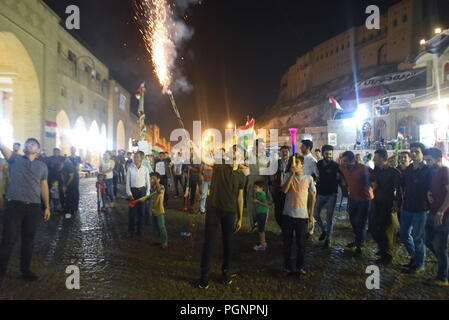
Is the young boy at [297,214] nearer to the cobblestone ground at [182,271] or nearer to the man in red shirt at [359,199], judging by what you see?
the cobblestone ground at [182,271]

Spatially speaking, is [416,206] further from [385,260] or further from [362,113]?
[362,113]

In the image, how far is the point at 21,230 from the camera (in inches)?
162

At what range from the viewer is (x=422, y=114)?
27875 millimetres

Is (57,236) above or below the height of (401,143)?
below

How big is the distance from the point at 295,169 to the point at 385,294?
2022 mm

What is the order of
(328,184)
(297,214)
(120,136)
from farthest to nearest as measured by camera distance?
1. (120,136)
2. (328,184)
3. (297,214)

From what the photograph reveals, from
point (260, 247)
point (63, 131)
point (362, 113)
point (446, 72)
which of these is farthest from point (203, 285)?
point (362, 113)

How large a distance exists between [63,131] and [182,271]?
2513cm

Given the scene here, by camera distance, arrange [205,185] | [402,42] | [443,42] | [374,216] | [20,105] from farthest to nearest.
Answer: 1. [402,42]
2. [443,42]
3. [20,105]
4. [205,185]
5. [374,216]

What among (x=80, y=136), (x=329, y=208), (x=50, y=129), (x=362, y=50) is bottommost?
(x=329, y=208)

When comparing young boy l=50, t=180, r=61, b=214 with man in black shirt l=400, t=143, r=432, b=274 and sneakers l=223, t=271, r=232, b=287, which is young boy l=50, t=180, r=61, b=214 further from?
man in black shirt l=400, t=143, r=432, b=274

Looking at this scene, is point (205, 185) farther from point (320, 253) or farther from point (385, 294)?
point (385, 294)

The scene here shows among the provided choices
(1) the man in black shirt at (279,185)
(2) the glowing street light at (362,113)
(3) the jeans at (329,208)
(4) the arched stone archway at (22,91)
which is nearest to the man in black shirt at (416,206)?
(3) the jeans at (329,208)
